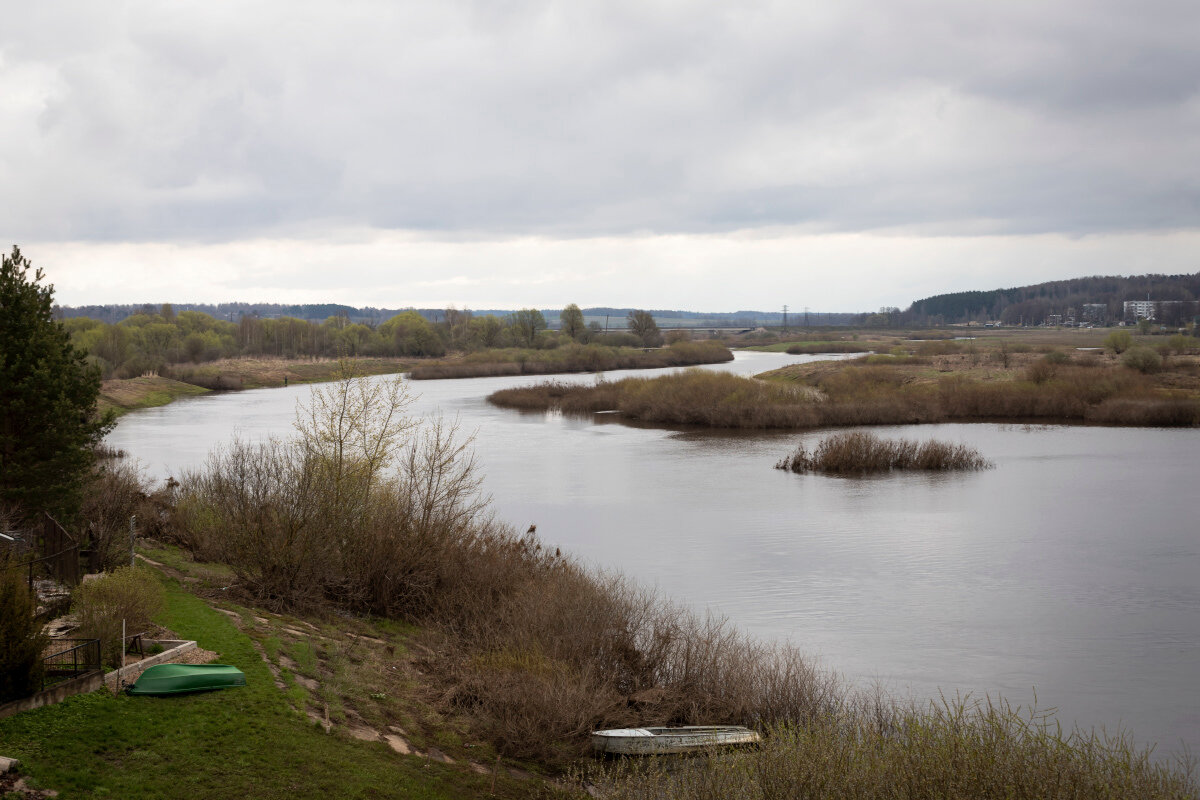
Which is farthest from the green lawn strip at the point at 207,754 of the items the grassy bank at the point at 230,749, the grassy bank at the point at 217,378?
the grassy bank at the point at 217,378

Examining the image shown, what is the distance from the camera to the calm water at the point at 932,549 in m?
15.5

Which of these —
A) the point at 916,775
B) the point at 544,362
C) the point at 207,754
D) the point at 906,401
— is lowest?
the point at 916,775

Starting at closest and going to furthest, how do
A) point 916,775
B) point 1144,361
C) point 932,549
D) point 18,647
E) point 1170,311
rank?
point 916,775 → point 18,647 → point 932,549 → point 1144,361 → point 1170,311

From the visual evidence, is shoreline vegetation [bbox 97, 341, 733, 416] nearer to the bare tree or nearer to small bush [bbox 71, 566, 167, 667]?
the bare tree

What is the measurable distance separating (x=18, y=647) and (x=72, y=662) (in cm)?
121

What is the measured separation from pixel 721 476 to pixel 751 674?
22.1 meters

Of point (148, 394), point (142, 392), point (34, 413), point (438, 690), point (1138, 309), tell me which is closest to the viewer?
point (438, 690)

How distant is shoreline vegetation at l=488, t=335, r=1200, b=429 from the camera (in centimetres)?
5019

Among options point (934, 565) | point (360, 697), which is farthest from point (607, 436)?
point (360, 697)

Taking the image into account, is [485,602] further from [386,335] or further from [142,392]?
[386,335]

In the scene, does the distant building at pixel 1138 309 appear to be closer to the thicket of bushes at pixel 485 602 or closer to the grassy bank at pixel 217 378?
the grassy bank at pixel 217 378

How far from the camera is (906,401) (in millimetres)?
52750

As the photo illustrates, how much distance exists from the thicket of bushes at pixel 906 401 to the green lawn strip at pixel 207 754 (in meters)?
A: 41.9

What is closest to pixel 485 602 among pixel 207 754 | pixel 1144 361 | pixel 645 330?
pixel 207 754
